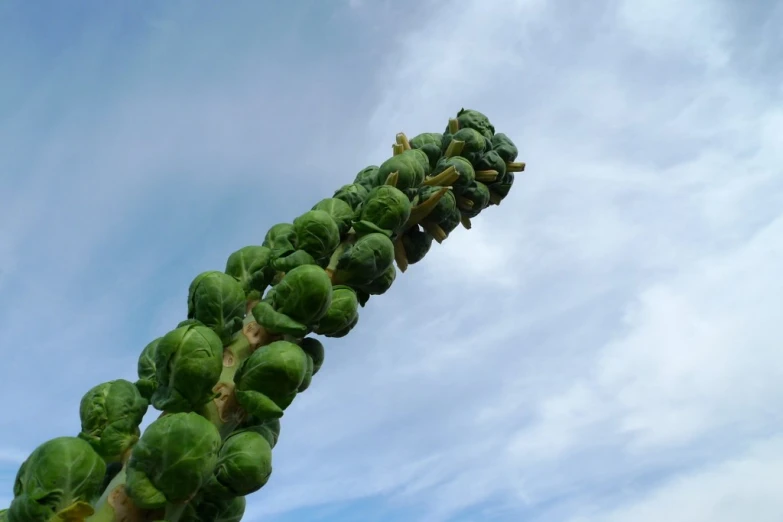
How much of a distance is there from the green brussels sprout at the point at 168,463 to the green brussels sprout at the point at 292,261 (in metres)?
0.96

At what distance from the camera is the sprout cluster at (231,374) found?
2.17 meters

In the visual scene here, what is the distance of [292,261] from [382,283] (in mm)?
688

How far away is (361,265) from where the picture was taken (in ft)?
10.1

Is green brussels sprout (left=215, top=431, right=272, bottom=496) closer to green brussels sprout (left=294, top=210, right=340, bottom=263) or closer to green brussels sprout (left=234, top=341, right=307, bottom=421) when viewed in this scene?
green brussels sprout (left=234, top=341, right=307, bottom=421)

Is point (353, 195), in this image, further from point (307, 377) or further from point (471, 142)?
point (307, 377)

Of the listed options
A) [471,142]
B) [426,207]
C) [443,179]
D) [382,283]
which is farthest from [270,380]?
[471,142]

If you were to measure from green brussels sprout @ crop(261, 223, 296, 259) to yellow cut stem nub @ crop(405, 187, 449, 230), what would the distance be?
75cm

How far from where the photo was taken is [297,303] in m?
2.69

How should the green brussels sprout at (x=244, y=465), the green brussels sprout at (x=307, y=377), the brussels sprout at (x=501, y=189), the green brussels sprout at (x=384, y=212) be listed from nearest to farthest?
the green brussels sprout at (x=244, y=465) → the green brussels sprout at (x=307, y=377) → the green brussels sprout at (x=384, y=212) → the brussels sprout at (x=501, y=189)

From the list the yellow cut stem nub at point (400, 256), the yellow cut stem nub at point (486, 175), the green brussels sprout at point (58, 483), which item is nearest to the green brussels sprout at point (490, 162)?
the yellow cut stem nub at point (486, 175)

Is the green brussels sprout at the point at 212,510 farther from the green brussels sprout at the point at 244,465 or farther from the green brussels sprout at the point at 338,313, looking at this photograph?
the green brussels sprout at the point at 338,313

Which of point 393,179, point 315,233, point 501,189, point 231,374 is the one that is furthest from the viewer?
point 501,189

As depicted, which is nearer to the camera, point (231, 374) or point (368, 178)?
point (231, 374)

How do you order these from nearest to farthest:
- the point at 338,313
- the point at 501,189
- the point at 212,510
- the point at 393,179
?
1. the point at 212,510
2. the point at 338,313
3. the point at 393,179
4. the point at 501,189
